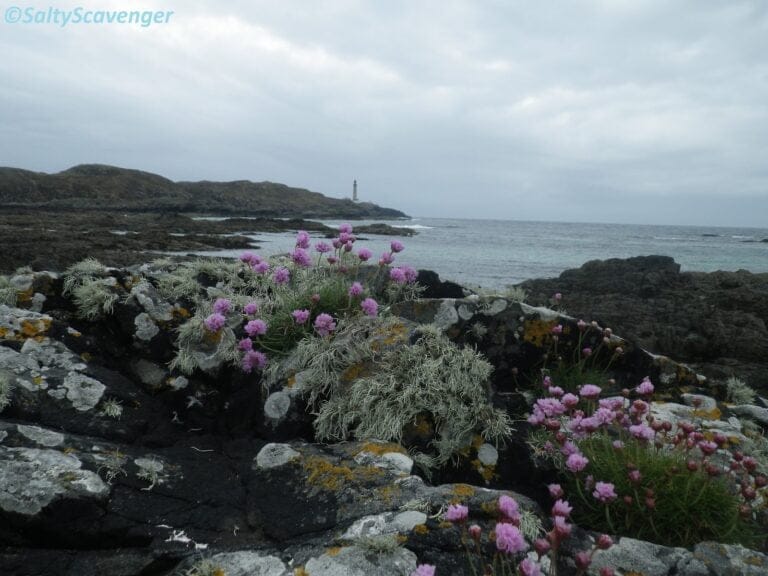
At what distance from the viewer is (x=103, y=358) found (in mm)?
3850

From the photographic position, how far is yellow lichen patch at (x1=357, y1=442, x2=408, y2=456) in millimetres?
2964

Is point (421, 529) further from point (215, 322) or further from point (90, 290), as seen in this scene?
point (90, 290)

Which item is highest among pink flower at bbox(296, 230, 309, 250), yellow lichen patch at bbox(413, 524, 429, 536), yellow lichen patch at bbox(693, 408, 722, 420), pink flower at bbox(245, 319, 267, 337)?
pink flower at bbox(296, 230, 309, 250)

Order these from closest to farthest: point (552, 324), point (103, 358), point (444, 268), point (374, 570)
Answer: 1. point (374, 570)
2. point (103, 358)
3. point (552, 324)
4. point (444, 268)

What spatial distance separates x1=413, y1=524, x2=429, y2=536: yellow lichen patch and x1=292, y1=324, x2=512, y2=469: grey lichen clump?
3.06 feet

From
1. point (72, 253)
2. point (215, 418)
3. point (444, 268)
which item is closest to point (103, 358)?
point (215, 418)

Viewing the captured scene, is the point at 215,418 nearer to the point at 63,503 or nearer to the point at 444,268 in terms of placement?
the point at 63,503

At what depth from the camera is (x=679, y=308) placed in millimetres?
12953

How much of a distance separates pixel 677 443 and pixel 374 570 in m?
2.05

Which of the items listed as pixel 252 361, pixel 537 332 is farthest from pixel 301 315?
pixel 537 332

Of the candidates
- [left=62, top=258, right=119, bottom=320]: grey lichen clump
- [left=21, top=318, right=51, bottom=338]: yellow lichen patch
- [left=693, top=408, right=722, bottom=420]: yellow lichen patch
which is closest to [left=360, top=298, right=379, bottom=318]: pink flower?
[left=62, top=258, right=119, bottom=320]: grey lichen clump

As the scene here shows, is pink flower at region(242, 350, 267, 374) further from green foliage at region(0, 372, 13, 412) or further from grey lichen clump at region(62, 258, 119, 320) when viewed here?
green foliage at region(0, 372, 13, 412)

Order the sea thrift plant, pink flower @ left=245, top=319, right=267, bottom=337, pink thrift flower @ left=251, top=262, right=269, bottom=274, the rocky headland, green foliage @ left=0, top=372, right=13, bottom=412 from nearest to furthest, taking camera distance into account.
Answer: the rocky headland → the sea thrift plant → green foliage @ left=0, top=372, right=13, bottom=412 → pink flower @ left=245, top=319, right=267, bottom=337 → pink thrift flower @ left=251, top=262, right=269, bottom=274

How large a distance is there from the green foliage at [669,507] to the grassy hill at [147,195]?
60.7 m
